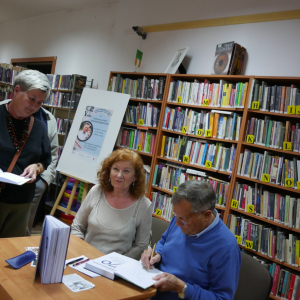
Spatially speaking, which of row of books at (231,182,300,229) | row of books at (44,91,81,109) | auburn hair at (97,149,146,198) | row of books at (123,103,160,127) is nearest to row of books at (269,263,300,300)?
row of books at (231,182,300,229)

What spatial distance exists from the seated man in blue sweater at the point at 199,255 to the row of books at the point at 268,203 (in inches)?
61.7

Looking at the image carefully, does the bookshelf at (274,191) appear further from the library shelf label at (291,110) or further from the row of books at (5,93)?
the row of books at (5,93)

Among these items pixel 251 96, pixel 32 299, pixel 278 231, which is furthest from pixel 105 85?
pixel 32 299

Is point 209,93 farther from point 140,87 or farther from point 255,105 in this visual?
point 140,87

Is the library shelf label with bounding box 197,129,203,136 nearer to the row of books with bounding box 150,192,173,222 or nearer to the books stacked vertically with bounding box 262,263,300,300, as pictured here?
the row of books with bounding box 150,192,173,222

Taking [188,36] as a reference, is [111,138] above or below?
below

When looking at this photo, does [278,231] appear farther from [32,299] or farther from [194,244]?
[32,299]

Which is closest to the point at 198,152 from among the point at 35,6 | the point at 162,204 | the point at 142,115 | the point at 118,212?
the point at 162,204

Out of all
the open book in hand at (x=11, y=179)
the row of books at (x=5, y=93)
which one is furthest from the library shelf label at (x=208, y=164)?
the row of books at (x=5, y=93)

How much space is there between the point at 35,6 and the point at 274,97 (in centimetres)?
557

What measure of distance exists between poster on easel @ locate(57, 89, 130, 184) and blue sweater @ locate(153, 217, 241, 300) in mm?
2546

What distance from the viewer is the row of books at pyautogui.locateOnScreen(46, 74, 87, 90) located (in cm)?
519

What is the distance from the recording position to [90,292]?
1313 mm

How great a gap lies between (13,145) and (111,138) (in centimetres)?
233
